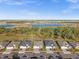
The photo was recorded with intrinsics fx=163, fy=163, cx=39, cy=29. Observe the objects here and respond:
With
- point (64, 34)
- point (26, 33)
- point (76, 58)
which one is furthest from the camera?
point (26, 33)

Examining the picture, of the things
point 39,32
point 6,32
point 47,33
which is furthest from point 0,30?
point 47,33

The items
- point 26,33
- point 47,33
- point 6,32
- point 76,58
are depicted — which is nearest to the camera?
point 76,58

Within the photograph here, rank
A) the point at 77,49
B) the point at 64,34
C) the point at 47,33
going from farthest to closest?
the point at 47,33 < the point at 64,34 < the point at 77,49

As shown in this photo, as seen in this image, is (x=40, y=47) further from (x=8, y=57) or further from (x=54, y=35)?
(x=54, y=35)

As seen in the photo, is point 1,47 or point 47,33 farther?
point 47,33

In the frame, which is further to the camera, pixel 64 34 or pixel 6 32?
pixel 6 32

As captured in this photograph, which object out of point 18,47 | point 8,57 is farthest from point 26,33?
point 8,57

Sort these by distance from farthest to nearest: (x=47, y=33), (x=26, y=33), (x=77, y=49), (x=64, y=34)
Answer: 1. (x=26, y=33)
2. (x=47, y=33)
3. (x=64, y=34)
4. (x=77, y=49)

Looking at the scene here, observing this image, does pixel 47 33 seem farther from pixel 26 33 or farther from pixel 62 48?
pixel 62 48
